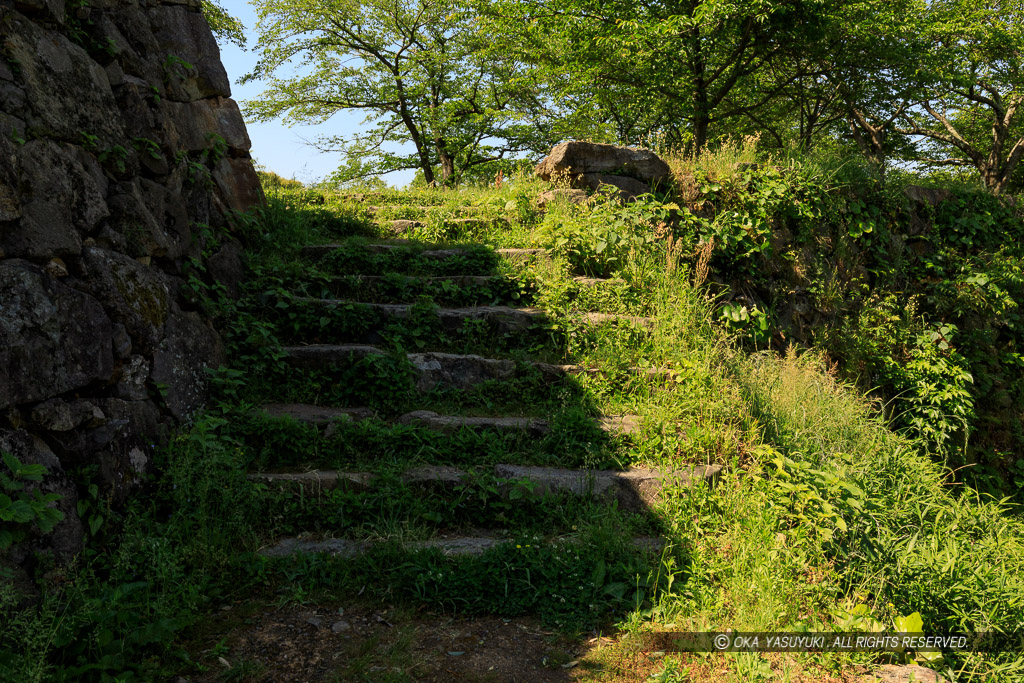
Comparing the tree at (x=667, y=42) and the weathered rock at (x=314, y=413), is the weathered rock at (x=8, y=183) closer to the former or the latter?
the weathered rock at (x=314, y=413)

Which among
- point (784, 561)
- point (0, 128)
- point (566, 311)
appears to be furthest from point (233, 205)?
point (784, 561)

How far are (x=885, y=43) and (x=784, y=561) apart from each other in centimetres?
1315

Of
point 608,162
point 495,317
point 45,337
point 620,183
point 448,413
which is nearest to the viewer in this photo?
point 45,337

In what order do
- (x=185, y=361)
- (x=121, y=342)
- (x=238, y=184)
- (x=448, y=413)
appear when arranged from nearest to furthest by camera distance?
1. (x=121, y=342)
2. (x=185, y=361)
3. (x=448, y=413)
4. (x=238, y=184)

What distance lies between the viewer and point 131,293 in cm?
402

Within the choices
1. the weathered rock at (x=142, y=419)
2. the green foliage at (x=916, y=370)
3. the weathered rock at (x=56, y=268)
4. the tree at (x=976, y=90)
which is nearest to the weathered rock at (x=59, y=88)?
the weathered rock at (x=56, y=268)

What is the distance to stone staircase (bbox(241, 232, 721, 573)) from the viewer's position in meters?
4.00

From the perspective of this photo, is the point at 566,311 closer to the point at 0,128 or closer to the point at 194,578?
the point at 194,578

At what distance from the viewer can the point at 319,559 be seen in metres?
3.59

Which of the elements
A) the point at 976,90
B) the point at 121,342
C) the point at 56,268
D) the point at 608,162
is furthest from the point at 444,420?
the point at 976,90

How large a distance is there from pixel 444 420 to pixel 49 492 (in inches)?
96.0

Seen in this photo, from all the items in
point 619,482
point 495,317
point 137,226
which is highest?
point 137,226

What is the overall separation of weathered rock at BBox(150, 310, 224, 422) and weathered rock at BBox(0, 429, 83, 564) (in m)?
0.94

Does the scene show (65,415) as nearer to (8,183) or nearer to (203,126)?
(8,183)
